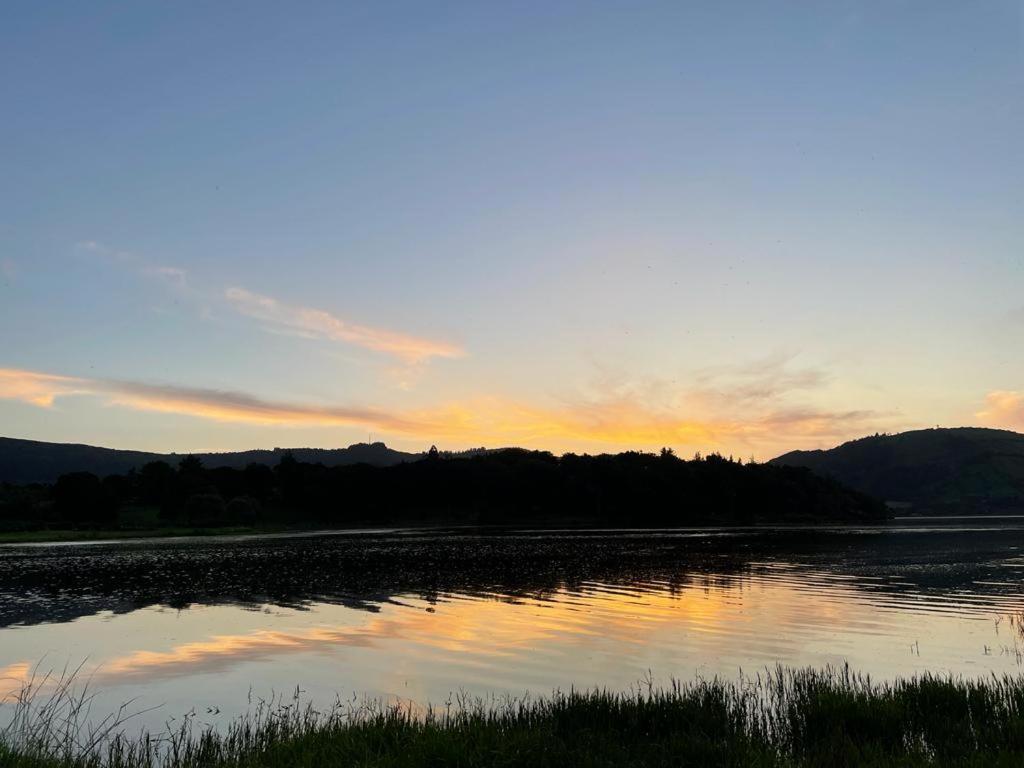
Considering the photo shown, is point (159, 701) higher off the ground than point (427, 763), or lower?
lower

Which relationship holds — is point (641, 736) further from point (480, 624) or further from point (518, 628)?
point (480, 624)

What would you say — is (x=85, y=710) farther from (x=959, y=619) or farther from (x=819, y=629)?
(x=959, y=619)

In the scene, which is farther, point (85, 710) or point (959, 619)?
point (959, 619)

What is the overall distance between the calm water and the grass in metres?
5.18

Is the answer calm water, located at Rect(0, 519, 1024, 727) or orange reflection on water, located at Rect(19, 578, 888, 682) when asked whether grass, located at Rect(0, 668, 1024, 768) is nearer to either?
calm water, located at Rect(0, 519, 1024, 727)

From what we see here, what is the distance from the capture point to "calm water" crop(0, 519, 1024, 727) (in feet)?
78.9

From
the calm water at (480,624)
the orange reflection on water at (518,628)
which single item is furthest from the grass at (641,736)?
the orange reflection on water at (518,628)

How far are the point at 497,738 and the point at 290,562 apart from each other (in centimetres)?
6188

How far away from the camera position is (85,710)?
20234 millimetres

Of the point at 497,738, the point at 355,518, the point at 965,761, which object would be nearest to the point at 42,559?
the point at 497,738

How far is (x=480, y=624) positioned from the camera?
3428 cm

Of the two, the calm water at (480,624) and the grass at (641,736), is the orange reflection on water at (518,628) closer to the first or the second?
the calm water at (480,624)

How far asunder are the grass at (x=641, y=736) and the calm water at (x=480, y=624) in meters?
5.18

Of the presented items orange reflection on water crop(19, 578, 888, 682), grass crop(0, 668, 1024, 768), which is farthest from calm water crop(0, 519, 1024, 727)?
grass crop(0, 668, 1024, 768)
